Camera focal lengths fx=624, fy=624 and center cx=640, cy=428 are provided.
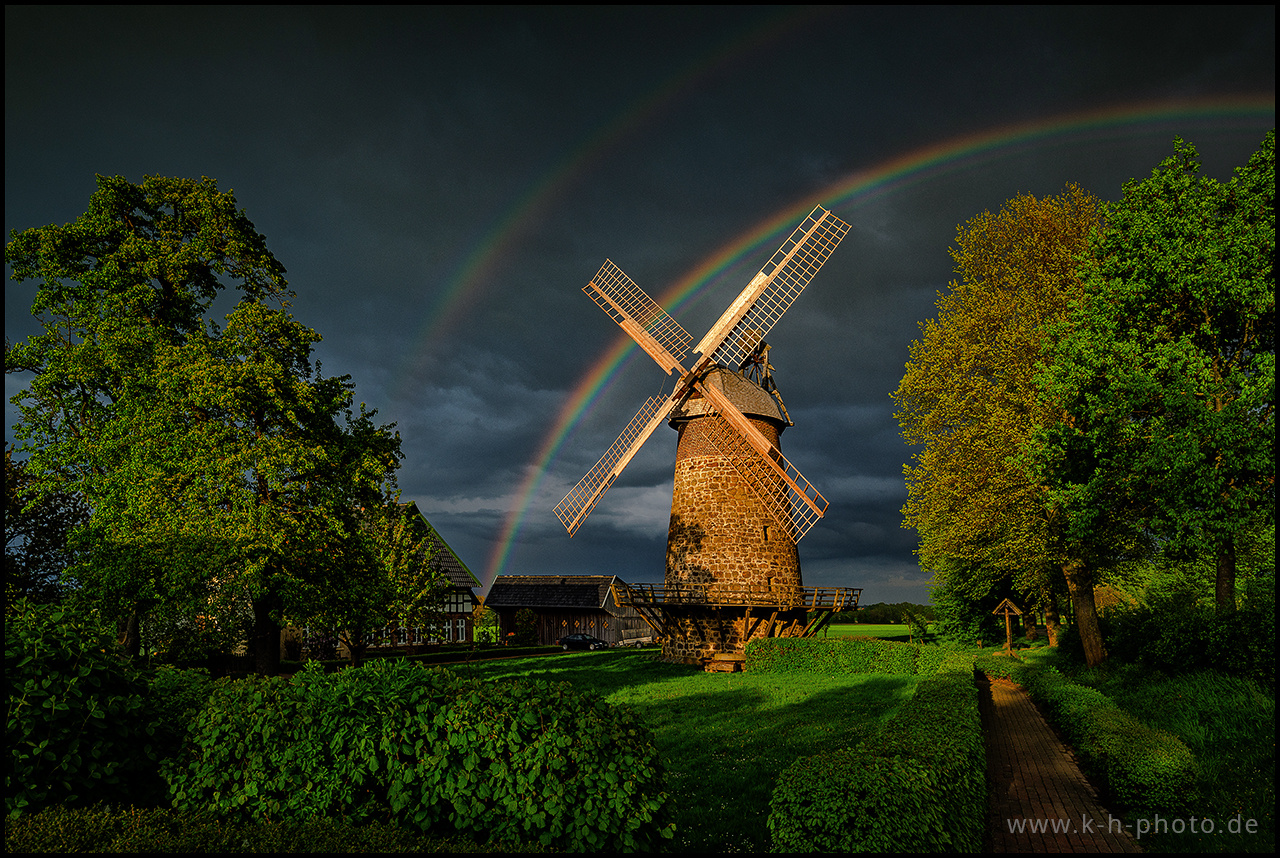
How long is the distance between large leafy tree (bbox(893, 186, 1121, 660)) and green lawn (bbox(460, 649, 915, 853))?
598 cm

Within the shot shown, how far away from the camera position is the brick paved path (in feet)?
26.8

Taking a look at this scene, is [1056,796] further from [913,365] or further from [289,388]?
[289,388]

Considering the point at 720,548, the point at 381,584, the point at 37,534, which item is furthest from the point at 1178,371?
the point at 37,534

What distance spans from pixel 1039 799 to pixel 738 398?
20382 millimetres

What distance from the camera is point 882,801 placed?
5.73m

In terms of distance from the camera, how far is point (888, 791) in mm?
5859

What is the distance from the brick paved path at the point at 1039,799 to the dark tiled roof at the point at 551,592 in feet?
121

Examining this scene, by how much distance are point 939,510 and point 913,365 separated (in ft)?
17.9

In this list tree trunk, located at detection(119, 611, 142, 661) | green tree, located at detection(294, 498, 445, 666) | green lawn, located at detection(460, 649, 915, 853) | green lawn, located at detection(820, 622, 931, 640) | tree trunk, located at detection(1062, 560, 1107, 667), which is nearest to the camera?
green lawn, located at detection(460, 649, 915, 853)

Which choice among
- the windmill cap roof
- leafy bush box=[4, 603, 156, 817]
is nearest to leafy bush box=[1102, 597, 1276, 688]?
the windmill cap roof

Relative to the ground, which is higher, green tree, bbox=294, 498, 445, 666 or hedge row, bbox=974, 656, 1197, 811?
green tree, bbox=294, 498, 445, 666

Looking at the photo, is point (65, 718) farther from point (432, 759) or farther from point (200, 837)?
point (432, 759)

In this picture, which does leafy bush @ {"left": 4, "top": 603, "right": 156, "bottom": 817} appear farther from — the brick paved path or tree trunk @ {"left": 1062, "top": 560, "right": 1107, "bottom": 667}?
tree trunk @ {"left": 1062, "top": 560, "right": 1107, "bottom": 667}

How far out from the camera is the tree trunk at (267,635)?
698 inches
